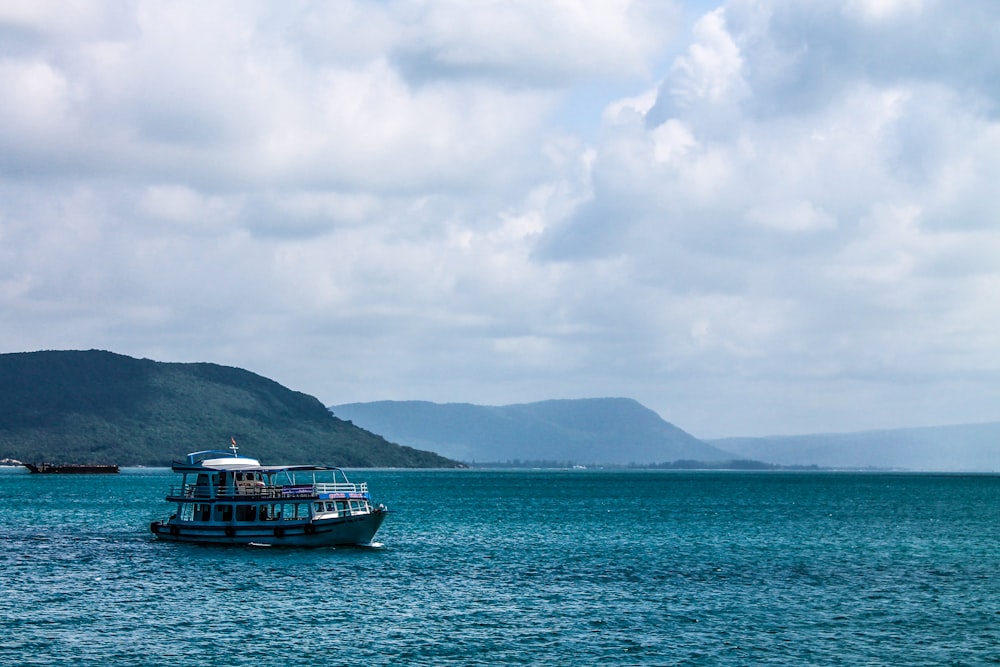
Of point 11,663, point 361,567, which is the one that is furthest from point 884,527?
point 11,663

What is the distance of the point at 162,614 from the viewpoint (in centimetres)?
6412

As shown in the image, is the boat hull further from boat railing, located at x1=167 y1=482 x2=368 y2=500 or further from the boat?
boat railing, located at x1=167 y1=482 x2=368 y2=500

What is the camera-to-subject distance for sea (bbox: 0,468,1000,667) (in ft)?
180

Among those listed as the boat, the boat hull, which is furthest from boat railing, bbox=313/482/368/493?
the boat hull

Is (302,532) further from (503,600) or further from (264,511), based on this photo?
(503,600)

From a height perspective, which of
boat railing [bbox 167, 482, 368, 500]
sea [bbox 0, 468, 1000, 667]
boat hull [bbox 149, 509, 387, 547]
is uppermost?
boat railing [bbox 167, 482, 368, 500]

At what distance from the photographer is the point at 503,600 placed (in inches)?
2753

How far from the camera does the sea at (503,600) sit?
54781 mm

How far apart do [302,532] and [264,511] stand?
447 centimetres

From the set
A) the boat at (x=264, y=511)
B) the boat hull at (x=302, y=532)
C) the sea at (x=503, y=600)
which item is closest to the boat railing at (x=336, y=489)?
the boat at (x=264, y=511)

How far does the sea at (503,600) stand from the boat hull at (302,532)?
45.9 inches

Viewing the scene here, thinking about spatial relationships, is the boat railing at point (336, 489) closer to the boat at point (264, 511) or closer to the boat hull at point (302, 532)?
the boat at point (264, 511)

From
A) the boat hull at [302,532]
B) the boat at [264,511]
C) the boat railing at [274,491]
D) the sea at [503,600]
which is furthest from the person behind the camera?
the boat railing at [274,491]

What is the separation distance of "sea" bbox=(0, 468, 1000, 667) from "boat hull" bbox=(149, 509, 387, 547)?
117 cm
